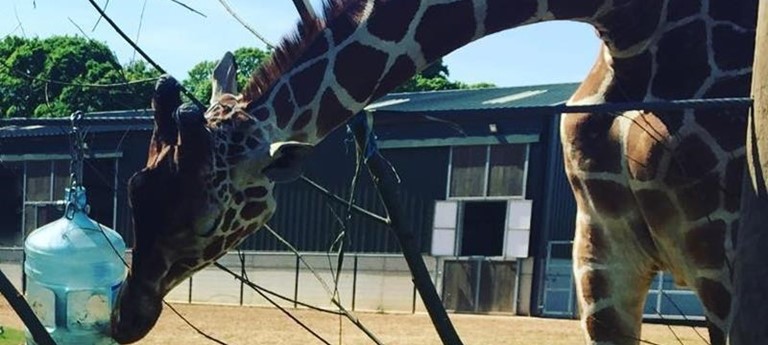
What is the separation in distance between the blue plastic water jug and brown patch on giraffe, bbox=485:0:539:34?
4.18m

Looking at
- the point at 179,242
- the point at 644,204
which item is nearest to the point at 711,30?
the point at 644,204

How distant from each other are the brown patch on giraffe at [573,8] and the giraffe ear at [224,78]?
900 millimetres

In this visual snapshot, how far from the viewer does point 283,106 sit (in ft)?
9.45

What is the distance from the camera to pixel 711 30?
3.12 m

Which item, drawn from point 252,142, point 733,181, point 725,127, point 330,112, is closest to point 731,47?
point 725,127

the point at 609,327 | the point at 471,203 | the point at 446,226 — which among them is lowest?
the point at 446,226

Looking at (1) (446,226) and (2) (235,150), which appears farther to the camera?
(1) (446,226)

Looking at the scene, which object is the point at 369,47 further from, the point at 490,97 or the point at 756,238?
the point at 490,97

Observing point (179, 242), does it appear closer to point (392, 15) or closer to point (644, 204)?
point (392, 15)

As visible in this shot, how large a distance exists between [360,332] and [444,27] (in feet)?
42.9

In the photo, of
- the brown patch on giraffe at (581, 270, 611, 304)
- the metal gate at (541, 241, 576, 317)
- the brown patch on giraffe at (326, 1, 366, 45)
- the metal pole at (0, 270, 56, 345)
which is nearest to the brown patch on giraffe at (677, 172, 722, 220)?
the brown patch on giraffe at (581, 270, 611, 304)

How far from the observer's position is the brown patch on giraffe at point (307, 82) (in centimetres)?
291

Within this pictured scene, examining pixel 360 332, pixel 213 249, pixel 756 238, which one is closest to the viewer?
pixel 756 238

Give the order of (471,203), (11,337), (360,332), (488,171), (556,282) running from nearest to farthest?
(11,337)
(360,332)
(556,282)
(488,171)
(471,203)
